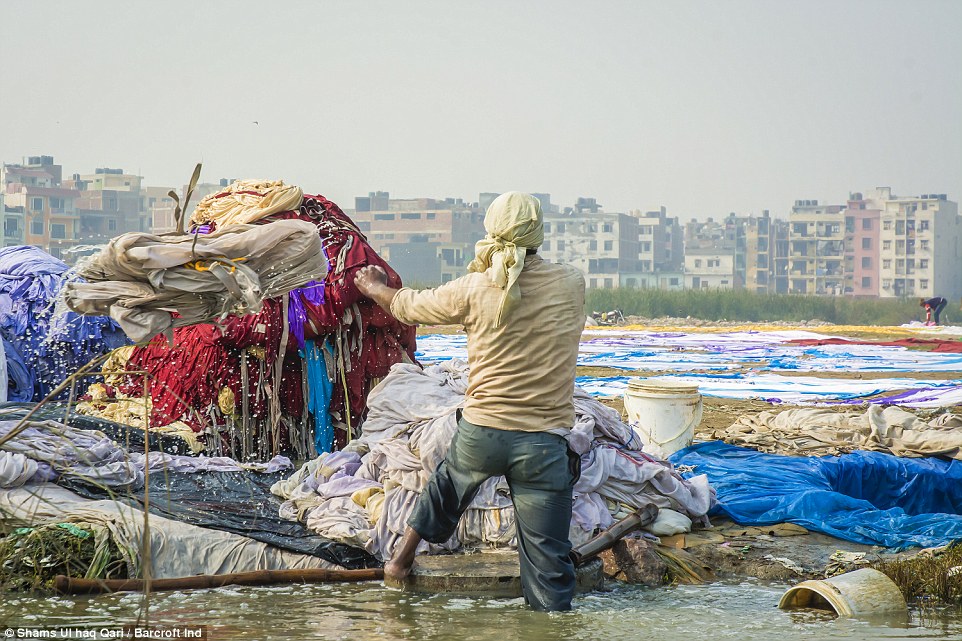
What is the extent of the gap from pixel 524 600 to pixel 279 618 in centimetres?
107

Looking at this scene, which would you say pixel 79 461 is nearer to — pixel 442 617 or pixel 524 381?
pixel 442 617

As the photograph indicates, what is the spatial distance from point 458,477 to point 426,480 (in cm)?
88

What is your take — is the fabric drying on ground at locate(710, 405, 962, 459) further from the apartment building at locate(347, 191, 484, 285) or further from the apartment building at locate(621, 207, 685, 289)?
the apartment building at locate(621, 207, 685, 289)

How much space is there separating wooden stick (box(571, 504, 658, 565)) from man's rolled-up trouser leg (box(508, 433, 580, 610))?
1.88 ft

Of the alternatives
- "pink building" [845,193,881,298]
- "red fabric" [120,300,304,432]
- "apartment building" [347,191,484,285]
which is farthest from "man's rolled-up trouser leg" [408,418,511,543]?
"pink building" [845,193,881,298]

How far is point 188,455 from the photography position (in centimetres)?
715

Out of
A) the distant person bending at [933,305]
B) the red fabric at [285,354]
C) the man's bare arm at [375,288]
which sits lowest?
the distant person bending at [933,305]

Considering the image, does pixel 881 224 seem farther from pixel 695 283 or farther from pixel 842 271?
pixel 695 283

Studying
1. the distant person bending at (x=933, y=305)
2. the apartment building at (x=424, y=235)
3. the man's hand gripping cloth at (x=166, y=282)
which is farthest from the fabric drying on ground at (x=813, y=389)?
the apartment building at (x=424, y=235)

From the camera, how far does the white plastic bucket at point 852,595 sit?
496 centimetres

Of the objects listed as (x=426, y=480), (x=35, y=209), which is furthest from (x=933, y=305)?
(x=35, y=209)

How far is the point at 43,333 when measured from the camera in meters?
8.36

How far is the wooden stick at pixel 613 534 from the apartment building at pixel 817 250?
86.3 m

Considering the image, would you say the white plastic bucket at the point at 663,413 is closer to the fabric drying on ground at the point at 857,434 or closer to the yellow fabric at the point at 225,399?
the fabric drying on ground at the point at 857,434
